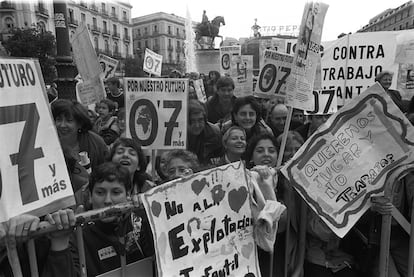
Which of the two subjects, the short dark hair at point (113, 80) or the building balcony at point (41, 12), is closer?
the short dark hair at point (113, 80)

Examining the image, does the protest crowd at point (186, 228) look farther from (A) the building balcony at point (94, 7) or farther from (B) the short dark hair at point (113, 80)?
(A) the building balcony at point (94, 7)

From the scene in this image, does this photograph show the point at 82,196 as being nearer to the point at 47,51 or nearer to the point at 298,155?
the point at 298,155

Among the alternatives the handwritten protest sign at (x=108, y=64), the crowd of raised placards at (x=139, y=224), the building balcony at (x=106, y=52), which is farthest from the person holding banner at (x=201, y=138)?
the building balcony at (x=106, y=52)

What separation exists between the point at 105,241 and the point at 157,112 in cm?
154

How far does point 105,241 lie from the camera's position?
1.91 metres

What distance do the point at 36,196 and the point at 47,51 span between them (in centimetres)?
3451

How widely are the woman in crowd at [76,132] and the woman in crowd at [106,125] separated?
3.68 feet

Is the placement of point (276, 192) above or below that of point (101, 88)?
below

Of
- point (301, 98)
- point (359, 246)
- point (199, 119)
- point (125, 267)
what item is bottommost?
point (359, 246)

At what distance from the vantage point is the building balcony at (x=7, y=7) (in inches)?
2009

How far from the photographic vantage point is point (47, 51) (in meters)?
32.3

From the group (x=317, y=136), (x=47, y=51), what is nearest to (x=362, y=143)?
(x=317, y=136)

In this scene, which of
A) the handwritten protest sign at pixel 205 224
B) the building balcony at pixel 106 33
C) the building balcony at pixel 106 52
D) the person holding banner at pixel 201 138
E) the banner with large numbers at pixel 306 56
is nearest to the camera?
the handwritten protest sign at pixel 205 224

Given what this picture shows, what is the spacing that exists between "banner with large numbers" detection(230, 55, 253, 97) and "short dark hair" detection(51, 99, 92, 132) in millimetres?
3367
